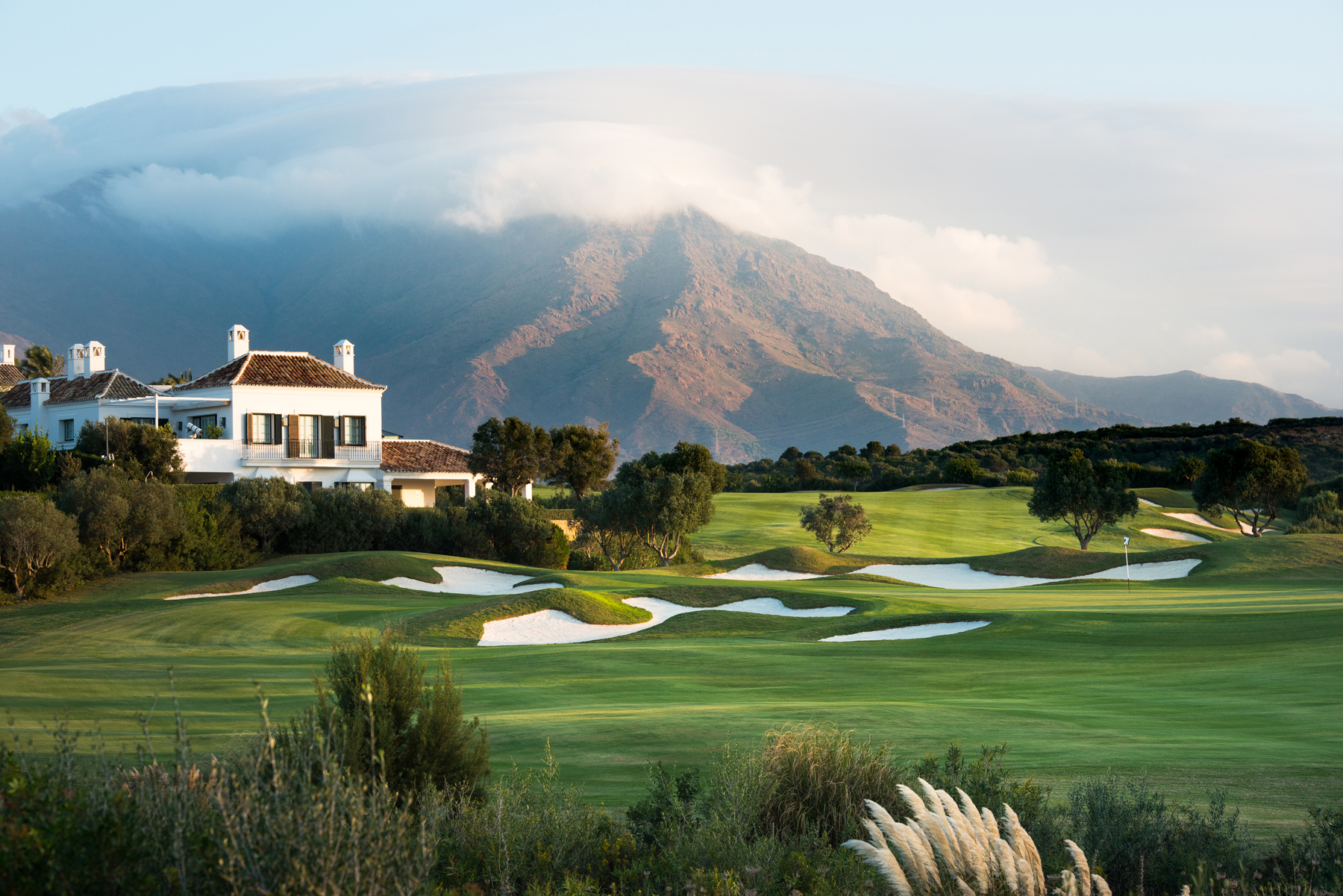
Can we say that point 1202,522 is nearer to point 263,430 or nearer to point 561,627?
point 561,627

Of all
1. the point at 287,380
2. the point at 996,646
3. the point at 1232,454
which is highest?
the point at 287,380

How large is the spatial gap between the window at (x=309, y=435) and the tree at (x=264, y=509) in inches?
490

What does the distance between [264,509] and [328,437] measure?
1506cm

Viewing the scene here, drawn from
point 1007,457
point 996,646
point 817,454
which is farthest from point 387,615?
point 817,454

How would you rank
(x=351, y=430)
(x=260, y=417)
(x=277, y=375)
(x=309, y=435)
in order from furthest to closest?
(x=351, y=430) → (x=277, y=375) → (x=309, y=435) → (x=260, y=417)

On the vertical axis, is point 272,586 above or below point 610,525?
below

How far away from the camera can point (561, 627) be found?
23.3 metres

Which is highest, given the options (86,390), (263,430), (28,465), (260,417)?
(86,390)

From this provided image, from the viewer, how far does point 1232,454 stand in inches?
1811

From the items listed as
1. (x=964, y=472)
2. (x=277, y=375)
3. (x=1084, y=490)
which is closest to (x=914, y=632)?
(x=1084, y=490)

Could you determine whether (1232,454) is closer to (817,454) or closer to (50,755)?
(50,755)

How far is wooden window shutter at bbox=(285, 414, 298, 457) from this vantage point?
1941 inches

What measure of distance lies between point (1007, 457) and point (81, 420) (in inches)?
2298

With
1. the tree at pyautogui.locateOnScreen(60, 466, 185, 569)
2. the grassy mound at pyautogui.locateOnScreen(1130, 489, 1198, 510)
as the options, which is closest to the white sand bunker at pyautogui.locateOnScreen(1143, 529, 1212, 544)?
the grassy mound at pyautogui.locateOnScreen(1130, 489, 1198, 510)
